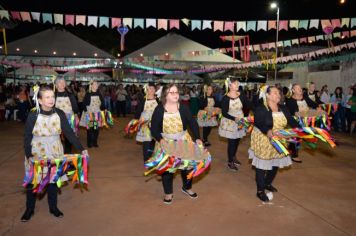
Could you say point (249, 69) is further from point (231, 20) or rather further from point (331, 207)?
point (331, 207)

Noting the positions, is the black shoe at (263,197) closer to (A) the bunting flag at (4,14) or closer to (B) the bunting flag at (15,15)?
(A) the bunting flag at (4,14)

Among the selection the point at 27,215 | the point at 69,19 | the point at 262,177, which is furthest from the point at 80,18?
the point at 262,177

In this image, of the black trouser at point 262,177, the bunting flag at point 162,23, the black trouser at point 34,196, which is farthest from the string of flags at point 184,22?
the black trouser at point 34,196

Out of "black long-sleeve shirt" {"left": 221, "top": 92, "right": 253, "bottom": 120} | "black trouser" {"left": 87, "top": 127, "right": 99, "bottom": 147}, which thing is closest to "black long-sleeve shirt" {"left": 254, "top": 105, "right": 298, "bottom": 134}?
"black long-sleeve shirt" {"left": 221, "top": 92, "right": 253, "bottom": 120}

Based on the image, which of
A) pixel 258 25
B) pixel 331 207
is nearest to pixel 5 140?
pixel 331 207

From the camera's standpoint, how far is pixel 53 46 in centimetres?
1673

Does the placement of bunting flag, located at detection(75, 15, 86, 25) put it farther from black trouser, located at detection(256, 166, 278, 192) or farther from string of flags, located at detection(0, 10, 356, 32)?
black trouser, located at detection(256, 166, 278, 192)

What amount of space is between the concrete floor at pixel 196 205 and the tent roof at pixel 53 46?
1062cm

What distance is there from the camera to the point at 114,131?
11828 millimetres

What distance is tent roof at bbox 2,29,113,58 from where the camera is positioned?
16.3 meters

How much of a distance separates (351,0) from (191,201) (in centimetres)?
1415

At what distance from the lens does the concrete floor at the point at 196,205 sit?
388cm

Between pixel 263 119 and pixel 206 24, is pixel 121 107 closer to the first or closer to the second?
pixel 206 24

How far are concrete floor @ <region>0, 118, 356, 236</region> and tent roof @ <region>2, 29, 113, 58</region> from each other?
10.6 m
